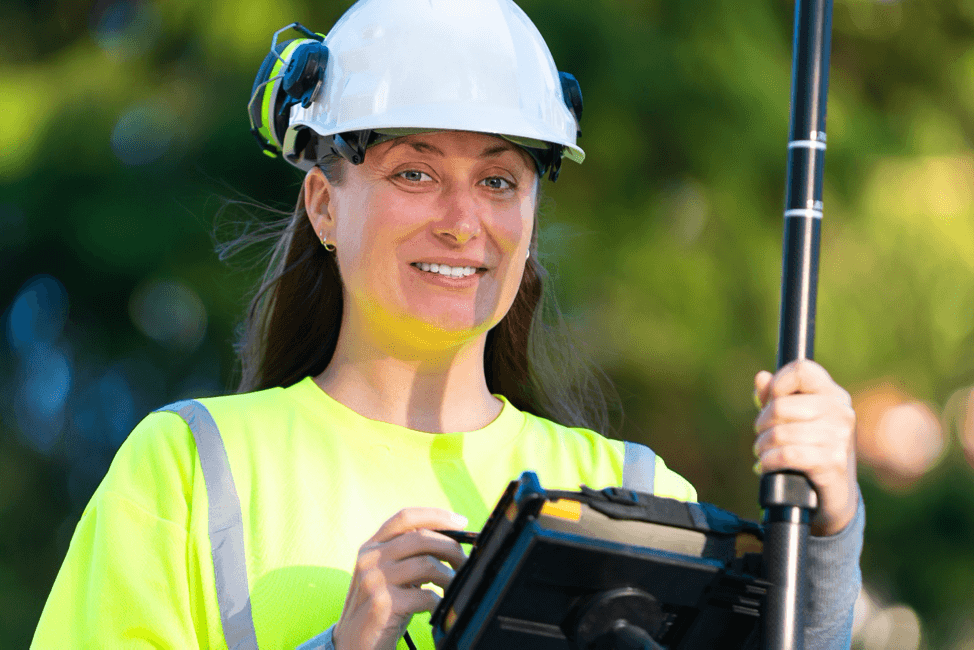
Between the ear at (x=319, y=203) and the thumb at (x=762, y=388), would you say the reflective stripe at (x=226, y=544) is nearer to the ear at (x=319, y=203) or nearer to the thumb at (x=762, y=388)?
the ear at (x=319, y=203)

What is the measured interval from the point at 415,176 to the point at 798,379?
2.88 ft

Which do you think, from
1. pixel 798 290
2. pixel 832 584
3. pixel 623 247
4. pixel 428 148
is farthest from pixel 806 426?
pixel 623 247

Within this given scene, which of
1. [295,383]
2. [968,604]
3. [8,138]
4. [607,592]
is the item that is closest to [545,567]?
[607,592]

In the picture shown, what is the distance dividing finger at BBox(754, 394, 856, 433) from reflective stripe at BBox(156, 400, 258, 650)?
0.88m

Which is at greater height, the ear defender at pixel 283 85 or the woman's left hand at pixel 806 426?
the ear defender at pixel 283 85

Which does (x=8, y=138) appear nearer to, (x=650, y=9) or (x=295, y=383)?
(x=650, y=9)

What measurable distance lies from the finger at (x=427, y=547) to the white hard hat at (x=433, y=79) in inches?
29.3

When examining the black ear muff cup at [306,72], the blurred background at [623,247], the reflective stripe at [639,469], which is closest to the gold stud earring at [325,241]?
the black ear muff cup at [306,72]

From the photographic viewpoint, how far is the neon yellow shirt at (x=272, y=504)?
1988mm

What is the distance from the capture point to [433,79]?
7.19 ft

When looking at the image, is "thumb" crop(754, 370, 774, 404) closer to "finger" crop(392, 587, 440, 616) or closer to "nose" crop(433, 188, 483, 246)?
"finger" crop(392, 587, 440, 616)

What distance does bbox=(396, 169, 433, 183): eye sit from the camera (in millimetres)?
2203

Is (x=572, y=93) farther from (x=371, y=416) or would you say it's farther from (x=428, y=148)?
(x=371, y=416)

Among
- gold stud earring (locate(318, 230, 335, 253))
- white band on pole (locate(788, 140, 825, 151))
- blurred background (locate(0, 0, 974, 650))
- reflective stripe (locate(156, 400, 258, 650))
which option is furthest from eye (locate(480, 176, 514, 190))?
blurred background (locate(0, 0, 974, 650))
